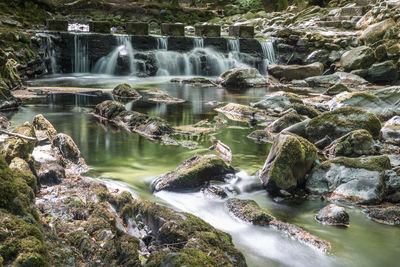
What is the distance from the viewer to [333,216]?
485 cm

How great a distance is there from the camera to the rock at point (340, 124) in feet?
26.0

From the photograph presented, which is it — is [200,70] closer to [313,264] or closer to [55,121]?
[55,121]

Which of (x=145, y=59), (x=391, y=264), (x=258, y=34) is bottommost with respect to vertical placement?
(x=391, y=264)

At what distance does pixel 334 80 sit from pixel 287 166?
1379cm

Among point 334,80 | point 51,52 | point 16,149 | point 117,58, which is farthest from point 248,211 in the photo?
point 51,52

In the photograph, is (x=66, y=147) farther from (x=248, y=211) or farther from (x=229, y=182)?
(x=248, y=211)

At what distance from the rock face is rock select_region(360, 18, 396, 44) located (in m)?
19.1

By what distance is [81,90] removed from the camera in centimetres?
1505

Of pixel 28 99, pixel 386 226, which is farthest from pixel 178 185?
pixel 28 99

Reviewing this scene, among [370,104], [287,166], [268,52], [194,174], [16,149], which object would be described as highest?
[268,52]

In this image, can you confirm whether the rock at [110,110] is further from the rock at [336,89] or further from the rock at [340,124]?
the rock at [336,89]

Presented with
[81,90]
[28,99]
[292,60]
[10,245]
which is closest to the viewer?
[10,245]

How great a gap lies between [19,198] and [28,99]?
1050 cm

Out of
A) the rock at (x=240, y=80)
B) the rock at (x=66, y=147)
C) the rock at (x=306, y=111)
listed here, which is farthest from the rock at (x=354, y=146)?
the rock at (x=240, y=80)
